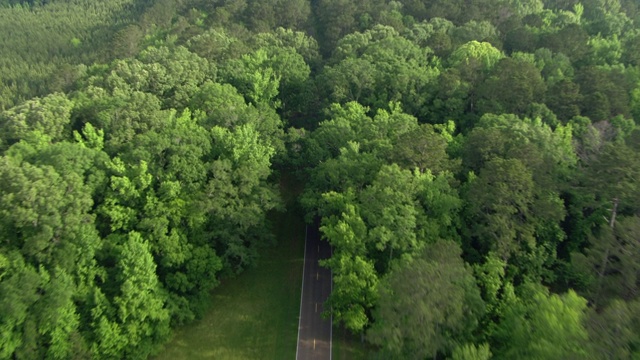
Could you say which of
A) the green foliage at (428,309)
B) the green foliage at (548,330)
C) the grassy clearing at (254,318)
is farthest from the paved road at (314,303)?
the green foliage at (548,330)

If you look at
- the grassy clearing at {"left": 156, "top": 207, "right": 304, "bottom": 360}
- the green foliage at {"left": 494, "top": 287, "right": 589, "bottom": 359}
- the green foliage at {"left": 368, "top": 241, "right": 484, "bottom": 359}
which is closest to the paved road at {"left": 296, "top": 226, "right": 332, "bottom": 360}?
the grassy clearing at {"left": 156, "top": 207, "right": 304, "bottom": 360}

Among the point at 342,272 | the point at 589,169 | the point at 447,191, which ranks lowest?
the point at 342,272

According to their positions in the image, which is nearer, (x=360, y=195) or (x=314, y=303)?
(x=360, y=195)

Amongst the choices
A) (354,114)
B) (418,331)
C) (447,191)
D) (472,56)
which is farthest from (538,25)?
(418,331)

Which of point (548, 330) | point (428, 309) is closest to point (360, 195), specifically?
point (428, 309)

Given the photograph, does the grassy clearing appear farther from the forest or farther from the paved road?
the forest

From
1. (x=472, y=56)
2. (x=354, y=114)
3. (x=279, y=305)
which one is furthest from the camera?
(x=472, y=56)

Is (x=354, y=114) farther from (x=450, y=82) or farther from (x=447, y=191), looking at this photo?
(x=447, y=191)

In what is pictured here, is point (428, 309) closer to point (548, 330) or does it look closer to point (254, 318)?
point (548, 330)
